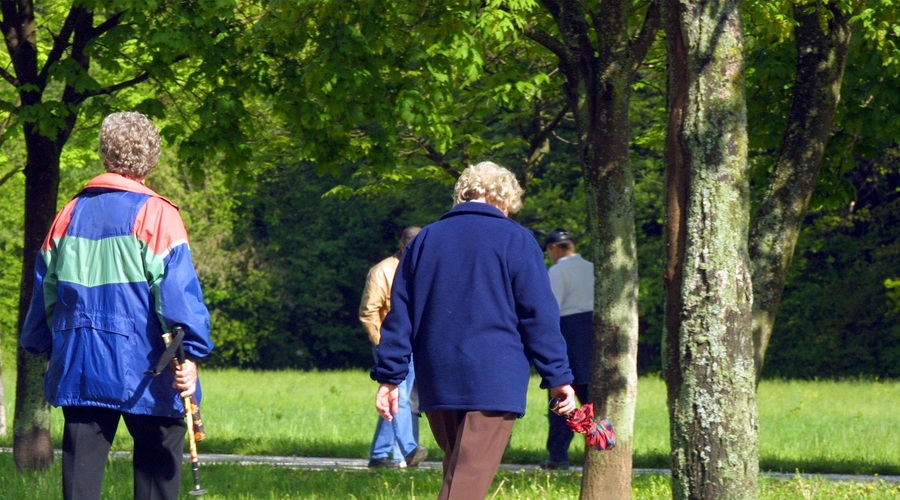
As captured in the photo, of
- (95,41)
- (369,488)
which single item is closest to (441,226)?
(369,488)

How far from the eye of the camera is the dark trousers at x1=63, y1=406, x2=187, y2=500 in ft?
16.0

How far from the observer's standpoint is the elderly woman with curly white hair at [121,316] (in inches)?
188

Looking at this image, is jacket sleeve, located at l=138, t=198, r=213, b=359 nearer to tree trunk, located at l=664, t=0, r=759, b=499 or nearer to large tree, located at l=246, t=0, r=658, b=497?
tree trunk, located at l=664, t=0, r=759, b=499

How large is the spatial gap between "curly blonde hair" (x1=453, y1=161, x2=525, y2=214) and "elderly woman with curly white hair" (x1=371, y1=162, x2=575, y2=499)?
70 millimetres

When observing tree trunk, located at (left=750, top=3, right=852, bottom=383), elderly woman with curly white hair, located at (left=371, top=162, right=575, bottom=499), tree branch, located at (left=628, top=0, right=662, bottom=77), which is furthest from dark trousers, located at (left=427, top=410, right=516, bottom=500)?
tree branch, located at (left=628, top=0, right=662, bottom=77)

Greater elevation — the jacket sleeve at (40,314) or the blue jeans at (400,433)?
the jacket sleeve at (40,314)

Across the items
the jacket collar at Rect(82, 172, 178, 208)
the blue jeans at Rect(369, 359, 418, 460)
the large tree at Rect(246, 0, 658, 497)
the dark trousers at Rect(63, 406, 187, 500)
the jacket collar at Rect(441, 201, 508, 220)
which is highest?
the large tree at Rect(246, 0, 658, 497)

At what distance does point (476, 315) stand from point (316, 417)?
538 inches

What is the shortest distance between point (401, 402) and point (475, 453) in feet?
19.5

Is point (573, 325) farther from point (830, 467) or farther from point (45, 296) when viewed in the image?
point (45, 296)

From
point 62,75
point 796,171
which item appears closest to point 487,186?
point 796,171

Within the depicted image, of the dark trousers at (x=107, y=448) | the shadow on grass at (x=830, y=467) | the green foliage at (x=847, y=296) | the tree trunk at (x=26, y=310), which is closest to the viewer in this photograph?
the dark trousers at (x=107, y=448)

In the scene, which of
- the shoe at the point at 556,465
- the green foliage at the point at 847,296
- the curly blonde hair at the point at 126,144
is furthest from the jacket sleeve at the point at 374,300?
the green foliage at the point at 847,296

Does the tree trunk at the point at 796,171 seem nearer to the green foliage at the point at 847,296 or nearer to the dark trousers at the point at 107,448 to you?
the dark trousers at the point at 107,448
